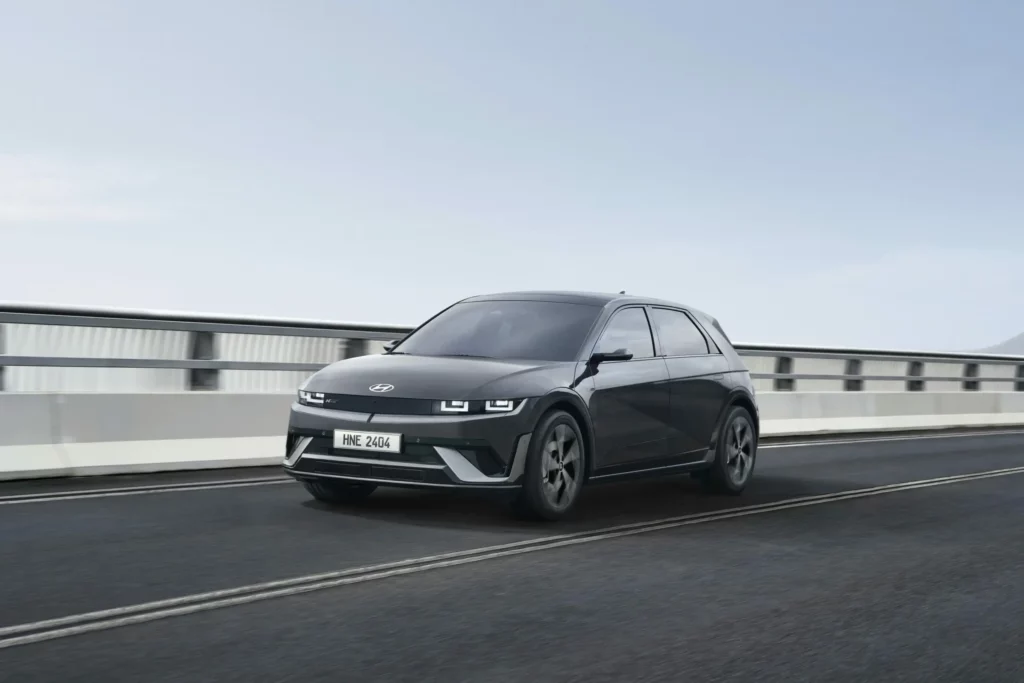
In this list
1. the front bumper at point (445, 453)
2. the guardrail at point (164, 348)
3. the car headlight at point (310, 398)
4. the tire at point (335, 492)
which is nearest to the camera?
the front bumper at point (445, 453)

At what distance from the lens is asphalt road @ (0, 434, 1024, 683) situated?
566cm

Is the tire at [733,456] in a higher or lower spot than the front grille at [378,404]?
lower

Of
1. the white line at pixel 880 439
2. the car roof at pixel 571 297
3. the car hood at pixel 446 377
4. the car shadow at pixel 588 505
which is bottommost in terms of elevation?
the car shadow at pixel 588 505

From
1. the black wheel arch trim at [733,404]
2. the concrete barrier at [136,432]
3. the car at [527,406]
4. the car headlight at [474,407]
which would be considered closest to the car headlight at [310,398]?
the car at [527,406]

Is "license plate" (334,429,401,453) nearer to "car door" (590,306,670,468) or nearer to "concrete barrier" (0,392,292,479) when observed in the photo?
"car door" (590,306,670,468)

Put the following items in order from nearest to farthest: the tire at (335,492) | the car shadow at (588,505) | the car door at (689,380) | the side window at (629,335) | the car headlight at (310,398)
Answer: the car shadow at (588,505) < the car headlight at (310,398) < the tire at (335,492) < the side window at (629,335) < the car door at (689,380)

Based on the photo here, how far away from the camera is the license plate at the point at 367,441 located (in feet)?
30.3

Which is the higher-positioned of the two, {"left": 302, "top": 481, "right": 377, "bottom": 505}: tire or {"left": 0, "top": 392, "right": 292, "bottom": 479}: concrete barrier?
{"left": 0, "top": 392, "right": 292, "bottom": 479}: concrete barrier

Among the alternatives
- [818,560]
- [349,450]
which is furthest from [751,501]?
[349,450]

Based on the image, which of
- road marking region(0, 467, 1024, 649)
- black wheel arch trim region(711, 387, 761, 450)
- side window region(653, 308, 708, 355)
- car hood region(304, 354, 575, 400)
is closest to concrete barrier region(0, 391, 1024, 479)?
car hood region(304, 354, 575, 400)

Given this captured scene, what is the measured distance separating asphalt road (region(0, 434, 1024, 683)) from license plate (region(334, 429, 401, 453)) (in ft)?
1.63

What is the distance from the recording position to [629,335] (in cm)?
1094

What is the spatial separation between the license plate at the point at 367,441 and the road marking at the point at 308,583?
1068mm

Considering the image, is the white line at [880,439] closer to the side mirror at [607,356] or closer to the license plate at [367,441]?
the side mirror at [607,356]
